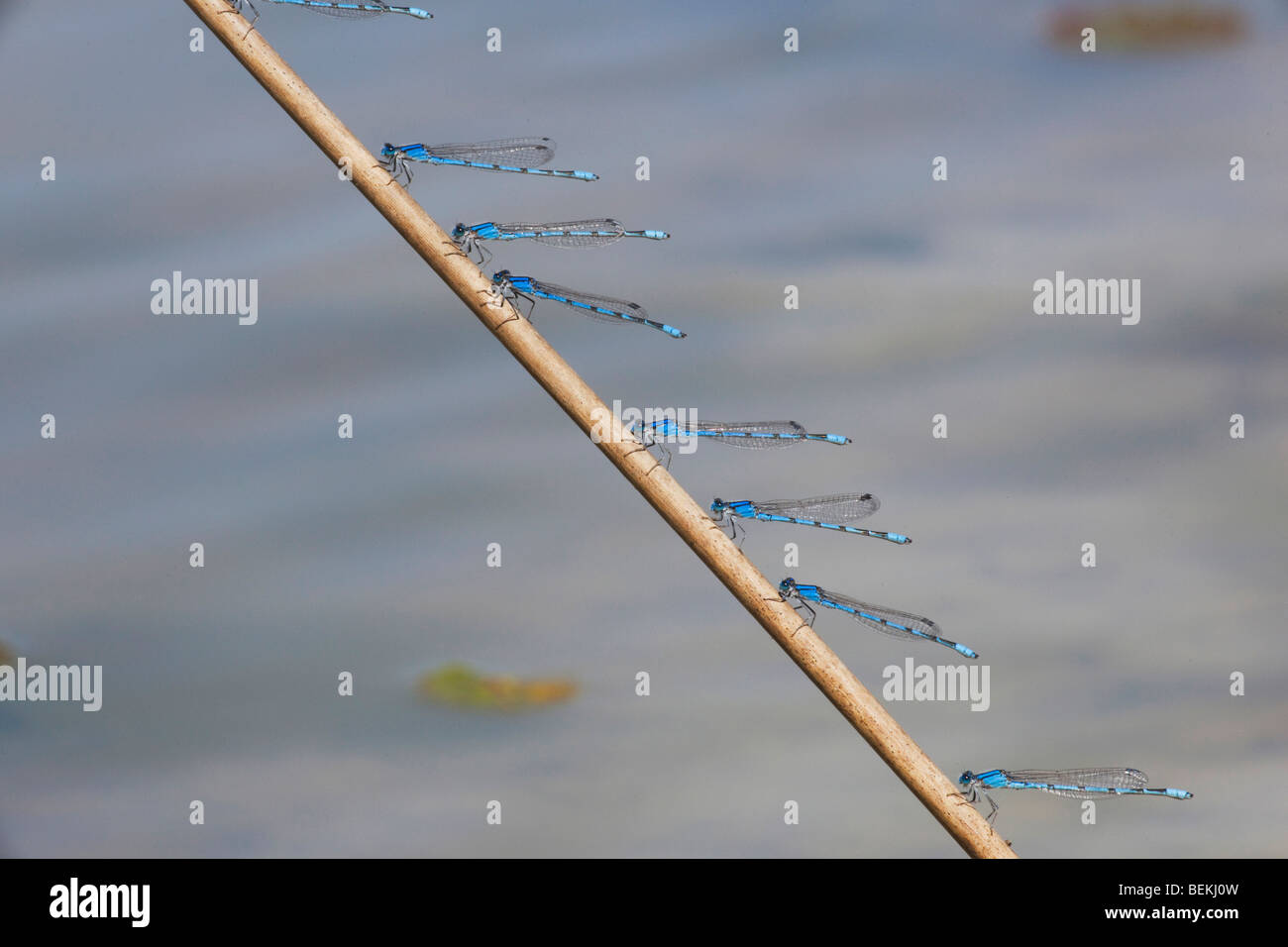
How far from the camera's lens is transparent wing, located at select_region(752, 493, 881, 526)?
485 centimetres

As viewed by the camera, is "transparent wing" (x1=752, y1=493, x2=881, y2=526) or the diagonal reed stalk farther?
"transparent wing" (x1=752, y1=493, x2=881, y2=526)

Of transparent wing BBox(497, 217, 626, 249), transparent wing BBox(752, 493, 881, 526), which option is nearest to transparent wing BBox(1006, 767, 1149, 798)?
transparent wing BBox(752, 493, 881, 526)

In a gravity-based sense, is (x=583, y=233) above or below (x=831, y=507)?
above

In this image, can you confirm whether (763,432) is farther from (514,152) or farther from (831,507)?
(514,152)

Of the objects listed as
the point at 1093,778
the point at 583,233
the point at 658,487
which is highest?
the point at 583,233

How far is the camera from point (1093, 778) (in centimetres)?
493

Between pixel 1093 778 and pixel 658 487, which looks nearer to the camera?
pixel 658 487

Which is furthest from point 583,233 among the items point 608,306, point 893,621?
point 893,621

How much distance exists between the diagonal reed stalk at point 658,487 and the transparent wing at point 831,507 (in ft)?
1.57

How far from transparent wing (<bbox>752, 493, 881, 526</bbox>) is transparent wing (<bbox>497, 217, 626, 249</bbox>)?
3.79 ft

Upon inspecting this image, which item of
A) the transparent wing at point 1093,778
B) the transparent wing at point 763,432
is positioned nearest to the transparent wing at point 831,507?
the transparent wing at point 763,432

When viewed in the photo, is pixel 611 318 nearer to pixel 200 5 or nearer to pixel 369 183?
pixel 369 183

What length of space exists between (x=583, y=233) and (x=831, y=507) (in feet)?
4.48

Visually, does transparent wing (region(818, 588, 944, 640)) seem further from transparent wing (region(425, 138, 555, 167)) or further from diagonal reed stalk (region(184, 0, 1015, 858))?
transparent wing (region(425, 138, 555, 167))
